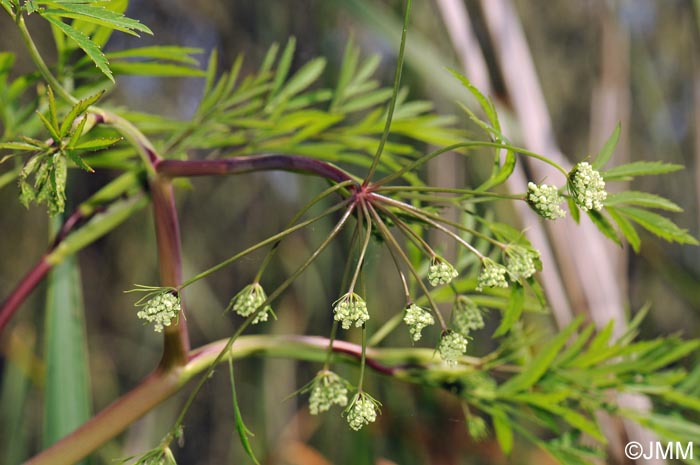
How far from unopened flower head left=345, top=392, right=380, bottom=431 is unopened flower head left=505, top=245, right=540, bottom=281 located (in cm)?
6

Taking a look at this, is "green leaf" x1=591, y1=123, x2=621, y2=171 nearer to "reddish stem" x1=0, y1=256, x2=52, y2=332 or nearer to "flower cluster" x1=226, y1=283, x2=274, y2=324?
"flower cluster" x1=226, y1=283, x2=274, y2=324

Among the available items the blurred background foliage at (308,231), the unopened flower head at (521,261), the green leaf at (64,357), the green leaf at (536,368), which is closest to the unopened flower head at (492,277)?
the unopened flower head at (521,261)

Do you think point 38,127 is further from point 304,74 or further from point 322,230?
point 322,230

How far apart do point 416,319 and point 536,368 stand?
5.0 inches

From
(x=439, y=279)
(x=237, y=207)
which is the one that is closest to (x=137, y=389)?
(x=439, y=279)

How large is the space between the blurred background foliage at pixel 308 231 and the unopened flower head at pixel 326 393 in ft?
2.31

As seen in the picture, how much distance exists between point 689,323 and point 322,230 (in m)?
1.19

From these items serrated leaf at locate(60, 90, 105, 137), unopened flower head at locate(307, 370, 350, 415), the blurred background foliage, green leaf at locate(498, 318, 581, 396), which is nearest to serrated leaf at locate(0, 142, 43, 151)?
serrated leaf at locate(60, 90, 105, 137)

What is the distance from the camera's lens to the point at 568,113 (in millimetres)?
1646

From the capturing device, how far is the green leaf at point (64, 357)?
1.30 ft

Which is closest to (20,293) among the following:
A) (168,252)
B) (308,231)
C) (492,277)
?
(168,252)

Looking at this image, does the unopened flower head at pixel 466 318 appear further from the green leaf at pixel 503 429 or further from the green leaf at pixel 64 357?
the green leaf at pixel 64 357

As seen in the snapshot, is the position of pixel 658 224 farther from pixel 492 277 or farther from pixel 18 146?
pixel 18 146

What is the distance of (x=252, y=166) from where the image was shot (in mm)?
237
